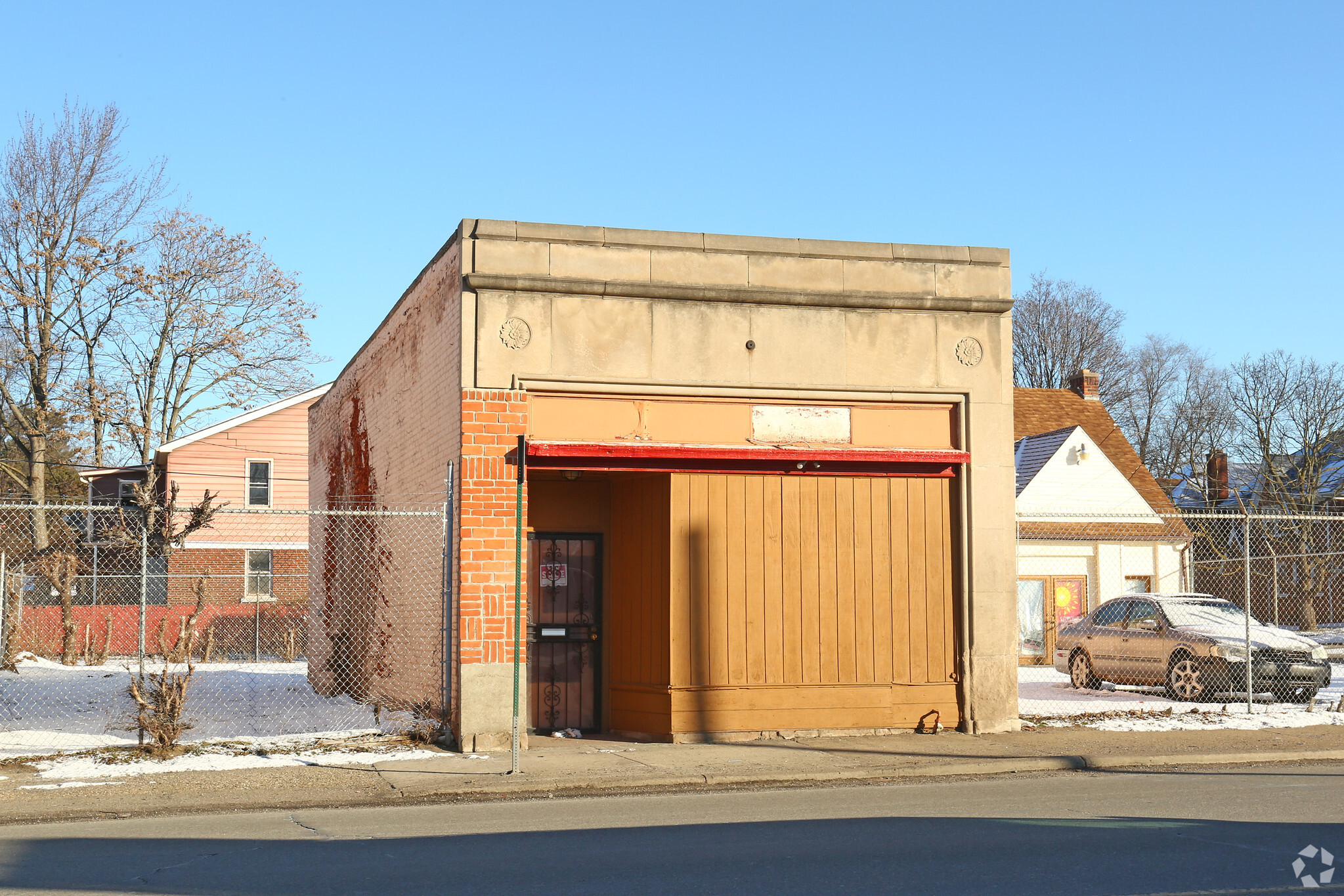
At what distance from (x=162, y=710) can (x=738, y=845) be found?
6.33 metres

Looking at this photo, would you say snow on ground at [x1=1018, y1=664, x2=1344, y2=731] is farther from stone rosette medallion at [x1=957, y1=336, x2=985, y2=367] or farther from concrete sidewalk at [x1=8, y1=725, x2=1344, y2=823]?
stone rosette medallion at [x1=957, y1=336, x2=985, y2=367]

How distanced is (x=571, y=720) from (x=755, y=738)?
211 centimetres

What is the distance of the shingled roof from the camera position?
27000 mm

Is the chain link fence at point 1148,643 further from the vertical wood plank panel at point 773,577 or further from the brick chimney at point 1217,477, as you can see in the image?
the brick chimney at point 1217,477

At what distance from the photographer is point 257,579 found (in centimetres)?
3366

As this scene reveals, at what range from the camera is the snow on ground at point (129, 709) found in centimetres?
1251

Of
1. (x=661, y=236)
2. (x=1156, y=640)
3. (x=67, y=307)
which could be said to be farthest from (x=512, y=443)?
(x=67, y=307)

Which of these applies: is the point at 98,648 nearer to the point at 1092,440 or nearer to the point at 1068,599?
the point at 1068,599

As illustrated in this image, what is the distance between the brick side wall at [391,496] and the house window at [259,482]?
48.8ft

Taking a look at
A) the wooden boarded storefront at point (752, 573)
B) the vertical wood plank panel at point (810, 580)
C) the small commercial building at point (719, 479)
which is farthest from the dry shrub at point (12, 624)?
the vertical wood plank panel at point (810, 580)

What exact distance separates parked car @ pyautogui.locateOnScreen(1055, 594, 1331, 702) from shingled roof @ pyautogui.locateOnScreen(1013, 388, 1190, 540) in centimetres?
747

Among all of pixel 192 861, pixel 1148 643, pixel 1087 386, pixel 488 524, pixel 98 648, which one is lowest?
pixel 98 648

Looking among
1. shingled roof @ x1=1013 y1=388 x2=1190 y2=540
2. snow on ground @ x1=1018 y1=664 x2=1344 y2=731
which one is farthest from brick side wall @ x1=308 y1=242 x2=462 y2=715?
shingled roof @ x1=1013 y1=388 x2=1190 y2=540

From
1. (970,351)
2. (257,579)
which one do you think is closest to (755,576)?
(970,351)
